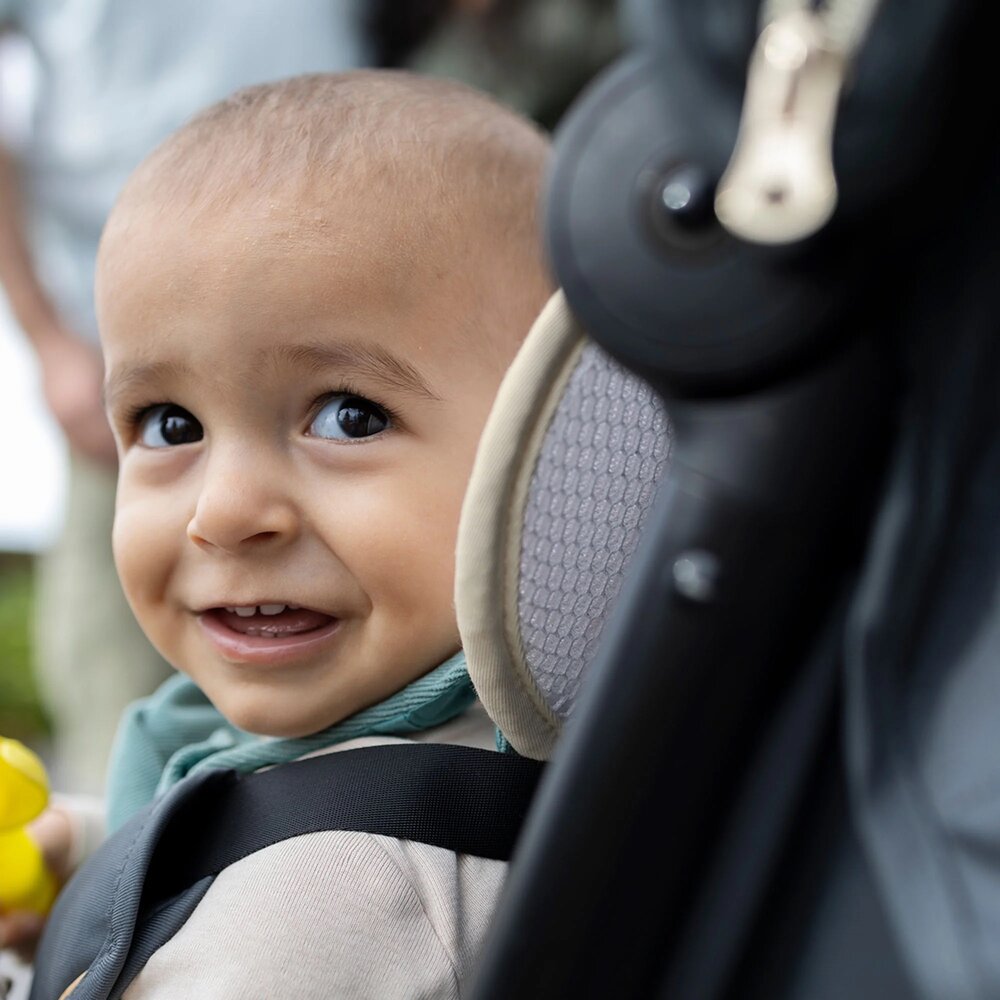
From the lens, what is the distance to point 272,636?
1084 millimetres

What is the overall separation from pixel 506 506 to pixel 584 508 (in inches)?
2.1

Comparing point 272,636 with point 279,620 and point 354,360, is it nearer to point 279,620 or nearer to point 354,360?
point 279,620

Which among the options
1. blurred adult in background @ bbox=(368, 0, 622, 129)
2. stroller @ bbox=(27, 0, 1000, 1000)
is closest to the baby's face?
stroller @ bbox=(27, 0, 1000, 1000)

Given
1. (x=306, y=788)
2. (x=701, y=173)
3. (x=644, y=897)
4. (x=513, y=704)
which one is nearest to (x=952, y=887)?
(x=644, y=897)

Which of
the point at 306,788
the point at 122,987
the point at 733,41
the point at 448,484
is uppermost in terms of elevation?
the point at 733,41

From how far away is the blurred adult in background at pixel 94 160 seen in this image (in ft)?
7.21

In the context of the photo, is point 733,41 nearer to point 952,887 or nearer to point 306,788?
point 952,887

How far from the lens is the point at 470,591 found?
768 mm

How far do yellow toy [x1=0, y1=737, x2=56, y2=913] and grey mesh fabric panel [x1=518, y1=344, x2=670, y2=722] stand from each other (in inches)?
20.3

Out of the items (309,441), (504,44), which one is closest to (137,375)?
(309,441)

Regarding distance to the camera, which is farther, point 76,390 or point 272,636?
point 76,390

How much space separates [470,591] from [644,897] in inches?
9.9

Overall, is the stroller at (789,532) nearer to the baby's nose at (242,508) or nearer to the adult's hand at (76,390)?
Result: the baby's nose at (242,508)

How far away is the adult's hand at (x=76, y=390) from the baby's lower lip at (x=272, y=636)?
3.91ft
